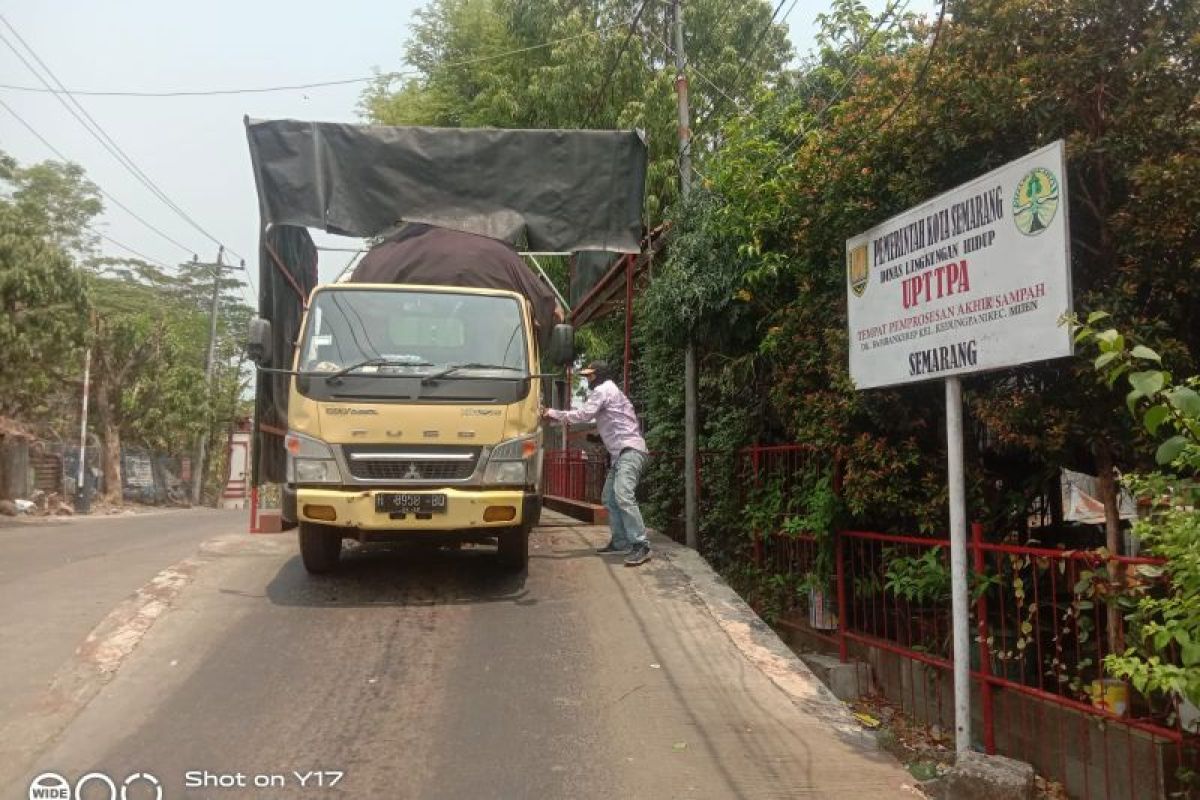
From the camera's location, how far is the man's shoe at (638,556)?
7.34 metres

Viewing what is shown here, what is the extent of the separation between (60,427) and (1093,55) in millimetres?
30823

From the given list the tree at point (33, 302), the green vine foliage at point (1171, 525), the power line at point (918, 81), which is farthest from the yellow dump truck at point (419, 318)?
the tree at point (33, 302)

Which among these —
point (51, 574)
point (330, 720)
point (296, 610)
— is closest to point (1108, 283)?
point (330, 720)

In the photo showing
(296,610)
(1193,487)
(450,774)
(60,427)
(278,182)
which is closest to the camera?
(1193,487)

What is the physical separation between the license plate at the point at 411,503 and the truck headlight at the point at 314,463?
0.34 m

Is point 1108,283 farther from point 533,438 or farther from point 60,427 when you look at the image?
point 60,427

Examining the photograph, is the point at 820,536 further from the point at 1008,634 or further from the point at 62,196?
the point at 62,196

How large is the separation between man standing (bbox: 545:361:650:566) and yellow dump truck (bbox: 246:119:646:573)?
519 mm

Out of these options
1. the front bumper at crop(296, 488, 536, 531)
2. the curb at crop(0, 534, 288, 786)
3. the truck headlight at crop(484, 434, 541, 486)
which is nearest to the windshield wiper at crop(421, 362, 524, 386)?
the truck headlight at crop(484, 434, 541, 486)

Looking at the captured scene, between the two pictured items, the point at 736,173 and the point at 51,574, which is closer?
the point at 736,173

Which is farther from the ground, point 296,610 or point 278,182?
point 278,182

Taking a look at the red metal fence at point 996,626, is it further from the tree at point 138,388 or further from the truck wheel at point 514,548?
the tree at point 138,388

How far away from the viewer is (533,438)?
249 inches

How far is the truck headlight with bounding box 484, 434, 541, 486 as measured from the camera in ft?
20.0
